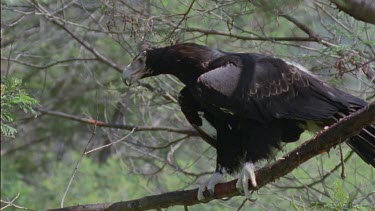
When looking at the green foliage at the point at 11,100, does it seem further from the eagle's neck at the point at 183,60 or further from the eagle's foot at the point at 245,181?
the eagle's foot at the point at 245,181

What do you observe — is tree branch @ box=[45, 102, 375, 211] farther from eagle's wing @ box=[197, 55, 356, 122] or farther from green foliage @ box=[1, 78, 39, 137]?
green foliage @ box=[1, 78, 39, 137]

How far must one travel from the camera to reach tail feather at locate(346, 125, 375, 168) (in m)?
4.77

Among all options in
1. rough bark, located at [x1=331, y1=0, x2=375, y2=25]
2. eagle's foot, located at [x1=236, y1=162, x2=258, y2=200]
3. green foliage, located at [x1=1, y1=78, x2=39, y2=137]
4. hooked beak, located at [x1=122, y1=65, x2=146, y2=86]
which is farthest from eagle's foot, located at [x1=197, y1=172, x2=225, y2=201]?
rough bark, located at [x1=331, y1=0, x2=375, y2=25]

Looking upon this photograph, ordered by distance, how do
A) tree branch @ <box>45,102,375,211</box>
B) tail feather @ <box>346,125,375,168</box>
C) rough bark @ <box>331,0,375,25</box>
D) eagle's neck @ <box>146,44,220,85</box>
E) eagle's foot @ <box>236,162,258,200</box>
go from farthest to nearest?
eagle's neck @ <box>146,44,220,85</box> < tail feather @ <box>346,125,375,168</box> < eagle's foot @ <box>236,162,258,200</box> < tree branch @ <box>45,102,375,211</box> < rough bark @ <box>331,0,375,25</box>

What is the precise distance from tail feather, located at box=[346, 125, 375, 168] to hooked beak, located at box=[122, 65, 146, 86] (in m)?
1.50

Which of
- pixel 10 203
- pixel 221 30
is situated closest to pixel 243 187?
pixel 10 203

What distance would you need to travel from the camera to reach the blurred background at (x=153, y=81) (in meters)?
5.22

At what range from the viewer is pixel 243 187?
4637mm

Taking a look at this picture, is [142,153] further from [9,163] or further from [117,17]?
[9,163]

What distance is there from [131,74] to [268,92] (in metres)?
0.96

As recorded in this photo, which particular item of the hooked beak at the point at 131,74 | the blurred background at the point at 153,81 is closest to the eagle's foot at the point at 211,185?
the blurred background at the point at 153,81

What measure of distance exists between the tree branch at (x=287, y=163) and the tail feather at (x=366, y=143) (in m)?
0.75

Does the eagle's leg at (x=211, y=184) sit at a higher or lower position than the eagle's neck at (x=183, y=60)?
lower

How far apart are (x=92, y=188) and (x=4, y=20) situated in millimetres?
3322
